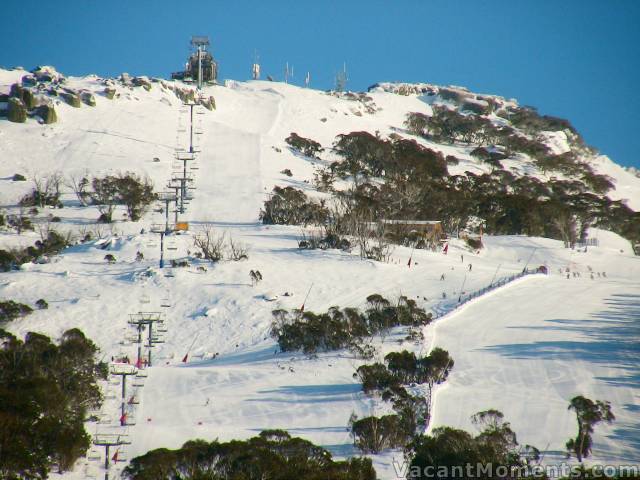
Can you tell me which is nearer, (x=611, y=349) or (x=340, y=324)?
(x=611, y=349)

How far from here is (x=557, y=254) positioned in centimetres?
5572

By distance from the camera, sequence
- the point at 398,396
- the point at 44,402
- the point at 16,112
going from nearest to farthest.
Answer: the point at 44,402 → the point at 398,396 → the point at 16,112

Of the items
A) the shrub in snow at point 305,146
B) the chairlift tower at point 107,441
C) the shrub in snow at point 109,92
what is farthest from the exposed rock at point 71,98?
the chairlift tower at point 107,441

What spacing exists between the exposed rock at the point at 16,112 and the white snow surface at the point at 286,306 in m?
2.72

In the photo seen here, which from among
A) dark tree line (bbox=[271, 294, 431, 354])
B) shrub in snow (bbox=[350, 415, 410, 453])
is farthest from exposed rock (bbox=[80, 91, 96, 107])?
shrub in snow (bbox=[350, 415, 410, 453])

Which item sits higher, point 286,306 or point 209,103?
point 209,103

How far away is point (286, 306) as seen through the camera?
119 ft

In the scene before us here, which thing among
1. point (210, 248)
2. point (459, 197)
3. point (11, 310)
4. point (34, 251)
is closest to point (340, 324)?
point (210, 248)

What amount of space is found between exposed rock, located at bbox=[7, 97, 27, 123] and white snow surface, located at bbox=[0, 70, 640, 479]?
8.92 feet

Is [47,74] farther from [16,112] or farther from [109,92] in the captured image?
[16,112]

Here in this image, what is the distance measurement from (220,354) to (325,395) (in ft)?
→ 28.7

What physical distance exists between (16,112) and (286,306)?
176 feet

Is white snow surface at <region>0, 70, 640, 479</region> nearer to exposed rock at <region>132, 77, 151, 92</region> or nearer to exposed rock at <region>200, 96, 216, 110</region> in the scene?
exposed rock at <region>200, 96, 216, 110</region>

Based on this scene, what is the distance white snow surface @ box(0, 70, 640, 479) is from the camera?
72.3 feet
